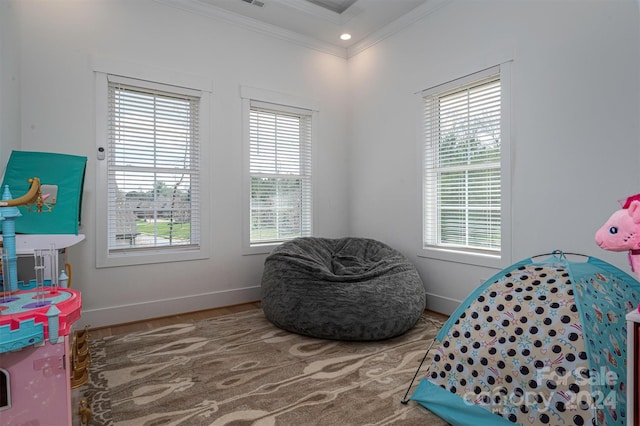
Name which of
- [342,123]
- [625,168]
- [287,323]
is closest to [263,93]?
[342,123]

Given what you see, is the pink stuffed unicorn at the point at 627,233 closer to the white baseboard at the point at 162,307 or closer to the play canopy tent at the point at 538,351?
the play canopy tent at the point at 538,351

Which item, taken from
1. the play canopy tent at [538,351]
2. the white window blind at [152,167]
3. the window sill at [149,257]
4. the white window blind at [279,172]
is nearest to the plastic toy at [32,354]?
the play canopy tent at [538,351]

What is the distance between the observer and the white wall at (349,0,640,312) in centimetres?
219

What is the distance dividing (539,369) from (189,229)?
297cm

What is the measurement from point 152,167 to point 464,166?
2809mm

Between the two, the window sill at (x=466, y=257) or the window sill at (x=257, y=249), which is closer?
the window sill at (x=466, y=257)

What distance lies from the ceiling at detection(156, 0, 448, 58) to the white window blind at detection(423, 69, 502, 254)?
0.91 metres

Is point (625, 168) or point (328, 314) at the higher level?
point (625, 168)

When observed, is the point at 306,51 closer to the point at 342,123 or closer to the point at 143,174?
the point at 342,123

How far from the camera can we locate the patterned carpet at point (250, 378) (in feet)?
5.50

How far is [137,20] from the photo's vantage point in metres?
3.07

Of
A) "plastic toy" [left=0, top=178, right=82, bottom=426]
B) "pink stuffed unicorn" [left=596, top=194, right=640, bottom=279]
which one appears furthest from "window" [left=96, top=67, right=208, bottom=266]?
"pink stuffed unicorn" [left=596, top=194, right=640, bottom=279]

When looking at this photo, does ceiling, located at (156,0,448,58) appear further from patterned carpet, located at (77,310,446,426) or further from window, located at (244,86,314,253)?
patterned carpet, located at (77,310,446,426)

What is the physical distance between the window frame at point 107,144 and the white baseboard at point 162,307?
0.38 m
